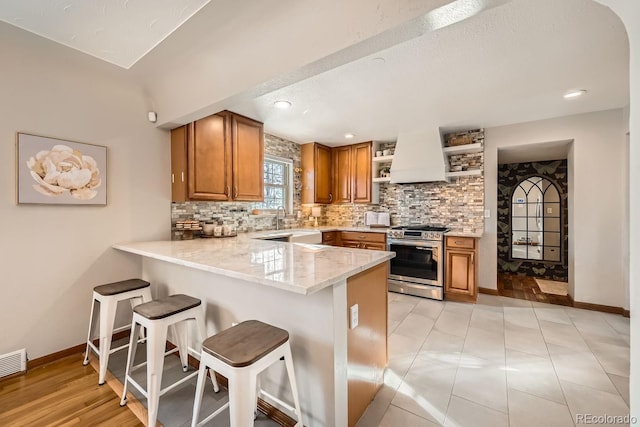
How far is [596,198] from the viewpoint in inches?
129

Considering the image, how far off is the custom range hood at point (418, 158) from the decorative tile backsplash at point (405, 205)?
0.45 metres

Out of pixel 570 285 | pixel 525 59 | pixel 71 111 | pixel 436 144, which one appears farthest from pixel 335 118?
pixel 570 285

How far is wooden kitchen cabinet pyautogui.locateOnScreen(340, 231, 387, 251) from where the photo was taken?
414 cm

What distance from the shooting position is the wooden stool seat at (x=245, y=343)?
4.00 feet

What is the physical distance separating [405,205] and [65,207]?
4.27 metres

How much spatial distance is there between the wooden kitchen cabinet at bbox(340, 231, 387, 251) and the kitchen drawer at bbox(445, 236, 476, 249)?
34.7 inches

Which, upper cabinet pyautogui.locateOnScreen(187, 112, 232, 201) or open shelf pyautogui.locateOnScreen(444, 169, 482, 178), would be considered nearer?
upper cabinet pyautogui.locateOnScreen(187, 112, 232, 201)

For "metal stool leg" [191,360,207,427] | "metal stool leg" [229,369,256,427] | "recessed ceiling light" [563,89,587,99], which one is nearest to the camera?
"metal stool leg" [229,369,256,427]

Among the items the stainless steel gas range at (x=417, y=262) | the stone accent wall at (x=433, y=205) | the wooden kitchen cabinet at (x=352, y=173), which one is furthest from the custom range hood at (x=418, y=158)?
the stainless steel gas range at (x=417, y=262)

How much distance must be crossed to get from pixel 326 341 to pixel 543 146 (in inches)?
164

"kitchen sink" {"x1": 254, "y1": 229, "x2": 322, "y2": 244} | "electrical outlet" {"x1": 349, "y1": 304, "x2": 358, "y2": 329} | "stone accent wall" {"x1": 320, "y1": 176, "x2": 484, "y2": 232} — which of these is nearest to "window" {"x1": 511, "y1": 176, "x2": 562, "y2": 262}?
"stone accent wall" {"x1": 320, "y1": 176, "x2": 484, "y2": 232}

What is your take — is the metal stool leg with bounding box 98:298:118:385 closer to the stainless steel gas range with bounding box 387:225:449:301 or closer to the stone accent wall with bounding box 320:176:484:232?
the stainless steel gas range with bounding box 387:225:449:301

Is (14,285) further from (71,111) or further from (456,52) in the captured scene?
(456,52)

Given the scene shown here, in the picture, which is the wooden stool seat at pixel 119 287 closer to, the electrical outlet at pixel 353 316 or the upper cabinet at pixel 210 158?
the upper cabinet at pixel 210 158
